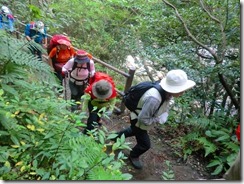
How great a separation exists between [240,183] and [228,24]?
4415mm

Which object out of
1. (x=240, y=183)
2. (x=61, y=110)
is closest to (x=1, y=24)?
(x=61, y=110)

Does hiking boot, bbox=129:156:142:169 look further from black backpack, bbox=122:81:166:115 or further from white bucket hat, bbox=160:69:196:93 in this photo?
white bucket hat, bbox=160:69:196:93

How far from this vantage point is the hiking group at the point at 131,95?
396cm

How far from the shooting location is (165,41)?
24.2 feet

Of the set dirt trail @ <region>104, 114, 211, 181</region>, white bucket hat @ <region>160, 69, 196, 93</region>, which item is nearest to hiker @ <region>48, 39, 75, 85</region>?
dirt trail @ <region>104, 114, 211, 181</region>

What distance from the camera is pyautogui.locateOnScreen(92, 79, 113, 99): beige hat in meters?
4.35

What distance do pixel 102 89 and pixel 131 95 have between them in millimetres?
423

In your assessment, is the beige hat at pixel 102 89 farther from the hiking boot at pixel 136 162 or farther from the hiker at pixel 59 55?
the hiker at pixel 59 55

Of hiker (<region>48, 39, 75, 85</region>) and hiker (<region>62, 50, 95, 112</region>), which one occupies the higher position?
hiker (<region>48, 39, 75, 85</region>)

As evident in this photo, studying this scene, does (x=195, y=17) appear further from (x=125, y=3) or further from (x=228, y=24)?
(x=125, y=3)

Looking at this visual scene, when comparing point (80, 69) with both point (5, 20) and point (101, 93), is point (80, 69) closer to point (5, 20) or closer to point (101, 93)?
point (101, 93)

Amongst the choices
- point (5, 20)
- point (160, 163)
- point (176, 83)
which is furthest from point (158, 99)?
point (5, 20)

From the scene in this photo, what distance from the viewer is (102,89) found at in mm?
4340

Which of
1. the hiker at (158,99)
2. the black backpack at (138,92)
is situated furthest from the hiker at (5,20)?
the hiker at (158,99)
